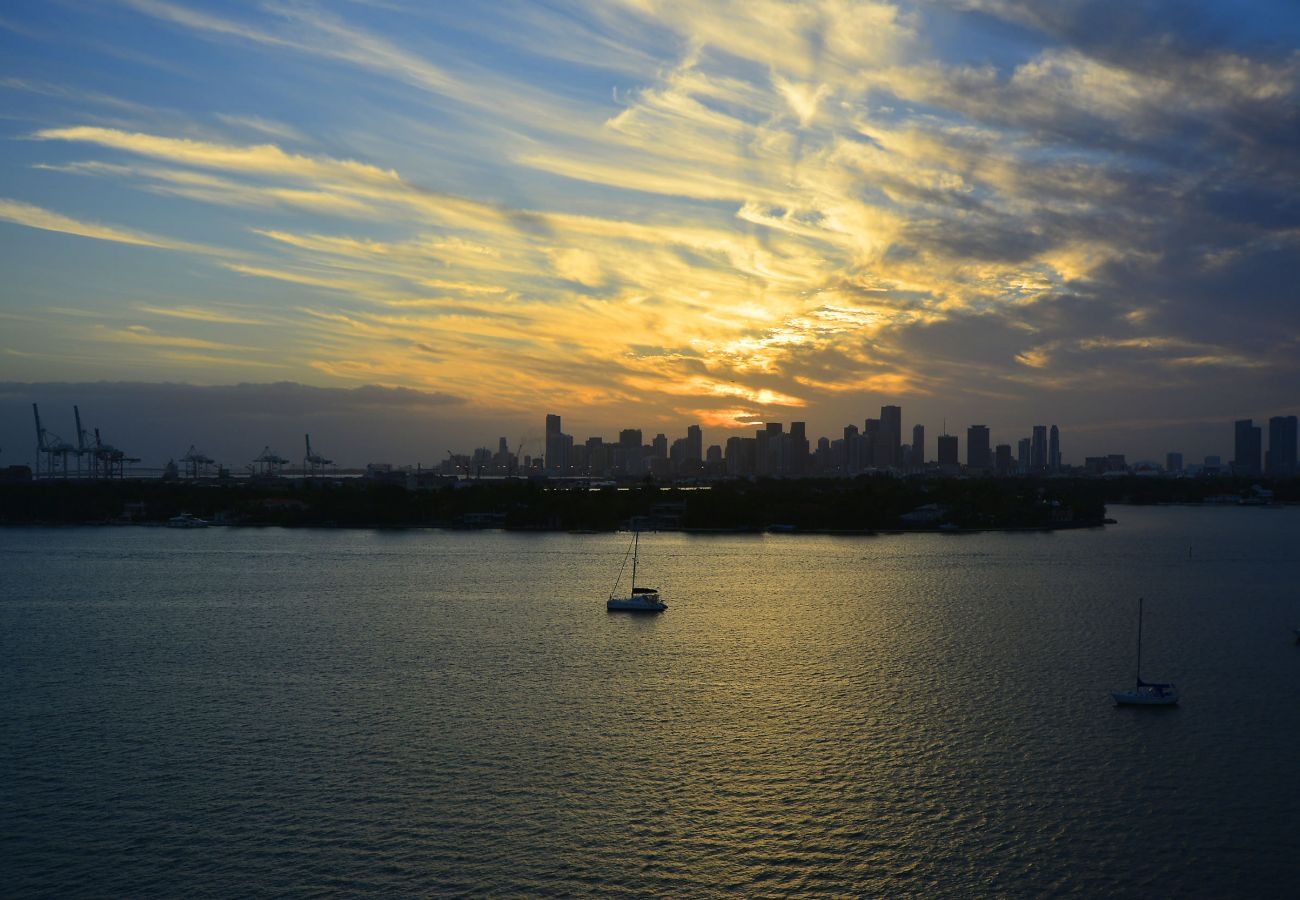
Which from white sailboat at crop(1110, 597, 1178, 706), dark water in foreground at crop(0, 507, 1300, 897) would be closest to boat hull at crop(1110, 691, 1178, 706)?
white sailboat at crop(1110, 597, 1178, 706)

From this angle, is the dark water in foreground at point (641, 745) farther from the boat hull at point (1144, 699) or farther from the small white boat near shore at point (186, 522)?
the small white boat near shore at point (186, 522)

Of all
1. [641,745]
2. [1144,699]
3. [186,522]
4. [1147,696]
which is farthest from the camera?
[186,522]

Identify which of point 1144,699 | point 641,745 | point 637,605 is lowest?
point 641,745

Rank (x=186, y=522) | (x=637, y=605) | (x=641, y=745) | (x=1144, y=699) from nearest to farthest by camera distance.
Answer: (x=641, y=745), (x=1144, y=699), (x=637, y=605), (x=186, y=522)

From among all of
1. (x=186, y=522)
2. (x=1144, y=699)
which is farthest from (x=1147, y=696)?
(x=186, y=522)

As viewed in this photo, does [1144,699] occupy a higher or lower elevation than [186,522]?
lower

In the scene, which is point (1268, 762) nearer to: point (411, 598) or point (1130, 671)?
point (1130, 671)

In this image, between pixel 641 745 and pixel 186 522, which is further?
pixel 186 522

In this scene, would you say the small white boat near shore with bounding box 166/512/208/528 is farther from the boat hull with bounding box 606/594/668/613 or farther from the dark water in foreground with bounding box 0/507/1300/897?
the boat hull with bounding box 606/594/668/613

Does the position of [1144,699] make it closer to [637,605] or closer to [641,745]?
[641,745]
